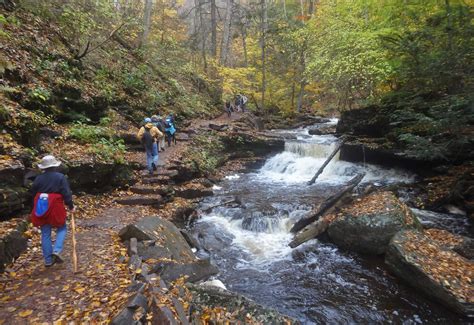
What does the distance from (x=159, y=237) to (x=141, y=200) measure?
3.47 m

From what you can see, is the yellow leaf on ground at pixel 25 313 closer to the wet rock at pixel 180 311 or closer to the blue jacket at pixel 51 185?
the blue jacket at pixel 51 185

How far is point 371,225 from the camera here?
8.95 metres

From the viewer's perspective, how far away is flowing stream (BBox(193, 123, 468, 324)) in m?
6.75

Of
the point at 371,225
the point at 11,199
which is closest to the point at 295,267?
the point at 371,225

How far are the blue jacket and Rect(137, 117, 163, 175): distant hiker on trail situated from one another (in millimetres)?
6039

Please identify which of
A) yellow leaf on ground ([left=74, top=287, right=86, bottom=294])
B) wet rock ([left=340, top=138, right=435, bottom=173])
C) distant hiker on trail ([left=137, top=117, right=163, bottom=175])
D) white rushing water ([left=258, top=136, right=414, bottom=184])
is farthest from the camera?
white rushing water ([left=258, top=136, right=414, bottom=184])

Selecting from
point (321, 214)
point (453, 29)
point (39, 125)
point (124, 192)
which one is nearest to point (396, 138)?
point (453, 29)

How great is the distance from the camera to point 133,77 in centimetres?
1703

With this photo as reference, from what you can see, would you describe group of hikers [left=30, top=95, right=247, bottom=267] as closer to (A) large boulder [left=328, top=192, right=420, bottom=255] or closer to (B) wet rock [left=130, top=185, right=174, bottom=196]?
(B) wet rock [left=130, top=185, right=174, bottom=196]

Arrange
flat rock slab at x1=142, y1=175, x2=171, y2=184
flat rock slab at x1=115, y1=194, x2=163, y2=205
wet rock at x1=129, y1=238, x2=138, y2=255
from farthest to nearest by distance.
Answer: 1. flat rock slab at x1=142, y1=175, x2=171, y2=184
2. flat rock slab at x1=115, y1=194, x2=163, y2=205
3. wet rock at x1=129, y1=238, x2=138, y2=255

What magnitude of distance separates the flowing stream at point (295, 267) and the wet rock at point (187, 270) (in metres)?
0.53

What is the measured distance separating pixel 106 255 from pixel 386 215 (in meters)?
7.43

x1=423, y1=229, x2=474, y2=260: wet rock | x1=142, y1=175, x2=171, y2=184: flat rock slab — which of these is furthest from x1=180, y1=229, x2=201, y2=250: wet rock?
x1=423, y1=229, x2=474, y2=260: wet rock

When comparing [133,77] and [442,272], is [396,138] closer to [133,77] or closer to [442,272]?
[442,272]
